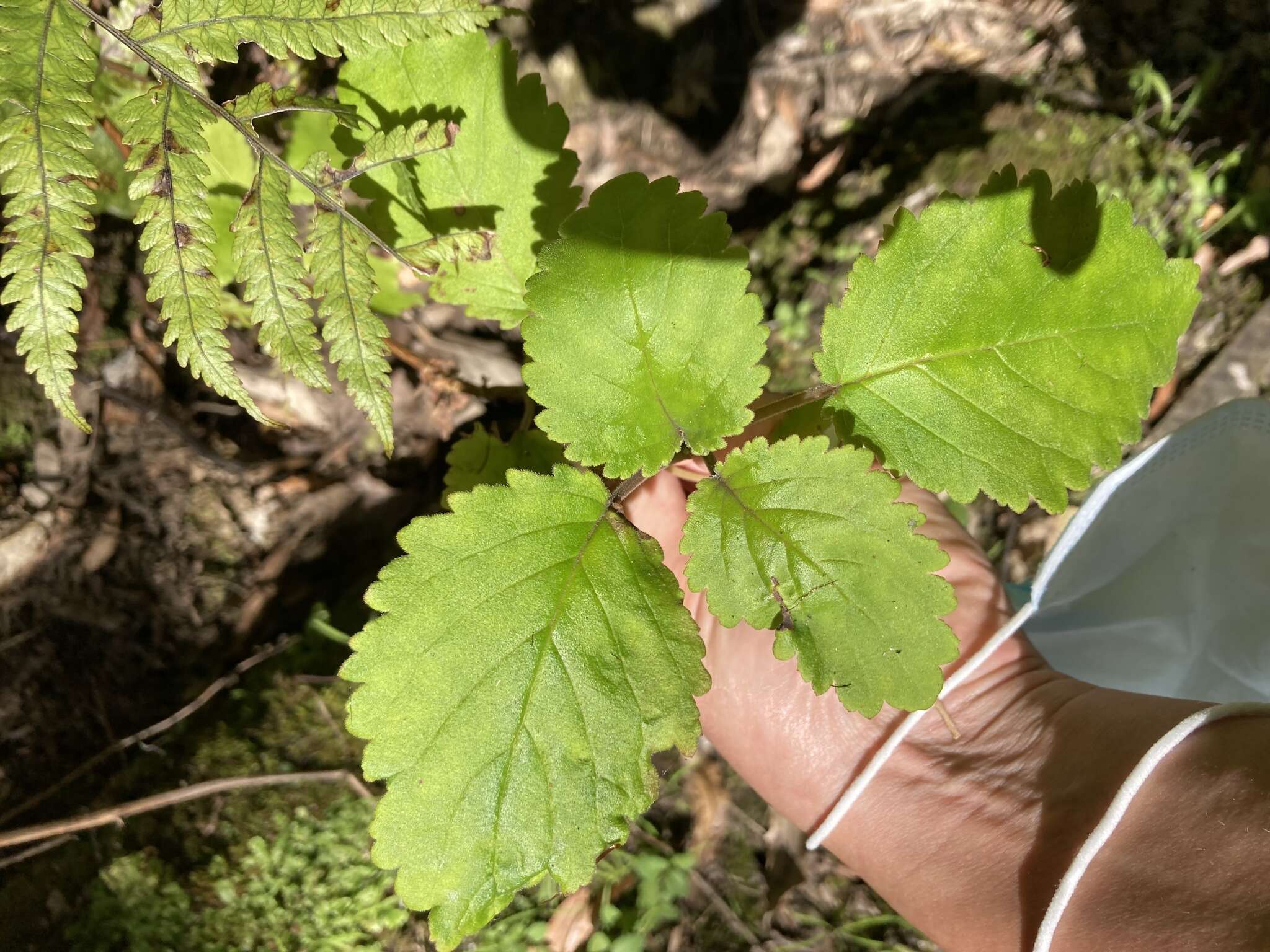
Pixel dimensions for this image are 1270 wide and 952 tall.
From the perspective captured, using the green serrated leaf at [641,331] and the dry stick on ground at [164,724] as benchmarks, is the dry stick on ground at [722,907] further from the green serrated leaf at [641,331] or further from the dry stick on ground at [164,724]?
the green serrated leaf at [641,331]

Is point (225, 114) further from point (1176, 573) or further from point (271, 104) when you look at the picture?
point (1176, 573)

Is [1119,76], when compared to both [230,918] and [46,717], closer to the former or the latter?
[230,918]

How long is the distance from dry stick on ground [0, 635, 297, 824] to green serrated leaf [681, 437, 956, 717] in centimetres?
171

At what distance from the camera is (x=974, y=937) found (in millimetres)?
1774

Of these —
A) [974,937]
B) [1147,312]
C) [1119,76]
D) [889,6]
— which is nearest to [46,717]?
[974,937]

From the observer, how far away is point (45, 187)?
1.40 metres

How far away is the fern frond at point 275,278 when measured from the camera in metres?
1.45

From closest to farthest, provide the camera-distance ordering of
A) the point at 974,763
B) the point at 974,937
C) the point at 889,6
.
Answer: the point at 974,937 → the point at 974,763 → the point at 889,6

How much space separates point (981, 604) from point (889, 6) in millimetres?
2557

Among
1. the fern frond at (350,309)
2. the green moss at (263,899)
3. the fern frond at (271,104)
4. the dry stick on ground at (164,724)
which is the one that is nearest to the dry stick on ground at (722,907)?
the green moss at (263,899)

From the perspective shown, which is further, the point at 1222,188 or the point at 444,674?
the point at 1222,188

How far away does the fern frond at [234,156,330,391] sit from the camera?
1.45 meters

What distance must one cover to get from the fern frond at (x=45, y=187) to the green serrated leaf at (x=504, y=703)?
67 cm

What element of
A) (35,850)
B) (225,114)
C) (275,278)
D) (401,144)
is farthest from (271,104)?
(35,850)
